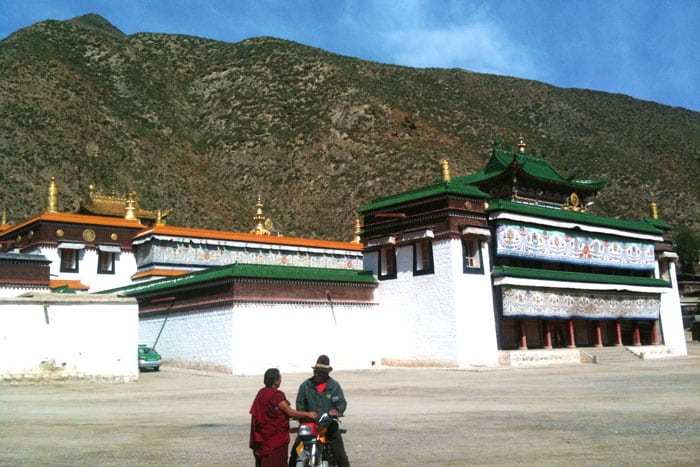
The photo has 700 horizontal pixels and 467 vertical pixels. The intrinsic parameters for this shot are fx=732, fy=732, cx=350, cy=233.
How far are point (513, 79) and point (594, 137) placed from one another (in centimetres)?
2688

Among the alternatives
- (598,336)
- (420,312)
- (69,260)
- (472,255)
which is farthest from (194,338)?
(598,336)

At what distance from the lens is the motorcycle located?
8.05m

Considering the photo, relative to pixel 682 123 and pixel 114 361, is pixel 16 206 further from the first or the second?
pixel 682 123

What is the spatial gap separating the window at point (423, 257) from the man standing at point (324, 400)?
2436cm

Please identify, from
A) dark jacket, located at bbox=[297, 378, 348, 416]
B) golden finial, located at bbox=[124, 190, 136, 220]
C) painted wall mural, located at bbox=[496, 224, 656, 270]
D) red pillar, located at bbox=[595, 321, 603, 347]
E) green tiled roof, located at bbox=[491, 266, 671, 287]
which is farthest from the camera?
golden finial, located at bbox=[124, 190, 136, 220]

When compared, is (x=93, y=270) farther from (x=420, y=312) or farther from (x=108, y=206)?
(x=420, y=312)

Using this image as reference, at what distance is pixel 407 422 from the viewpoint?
14039mm

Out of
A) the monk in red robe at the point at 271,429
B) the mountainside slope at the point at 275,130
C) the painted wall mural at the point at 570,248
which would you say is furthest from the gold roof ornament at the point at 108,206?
the monk in red robe at the point at 271,429

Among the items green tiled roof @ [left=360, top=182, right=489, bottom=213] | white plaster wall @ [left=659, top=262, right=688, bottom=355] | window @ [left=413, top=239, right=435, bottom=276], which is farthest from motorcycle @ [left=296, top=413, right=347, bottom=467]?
white plaster wall @ [left=659, top=262, right=688, bottom=355]

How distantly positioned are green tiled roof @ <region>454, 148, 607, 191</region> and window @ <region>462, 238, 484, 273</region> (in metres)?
6.13

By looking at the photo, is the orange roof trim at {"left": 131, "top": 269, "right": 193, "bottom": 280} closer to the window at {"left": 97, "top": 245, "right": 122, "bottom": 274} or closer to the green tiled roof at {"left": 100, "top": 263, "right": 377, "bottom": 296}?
the window at {"left": 97, "top": 245, "right": 122, "bottom": 274}

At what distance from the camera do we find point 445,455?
10367mm

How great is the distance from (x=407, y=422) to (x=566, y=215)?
24.6 m

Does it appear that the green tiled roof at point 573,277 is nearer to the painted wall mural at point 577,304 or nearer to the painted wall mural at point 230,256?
the painted wall mural at point 577,304
